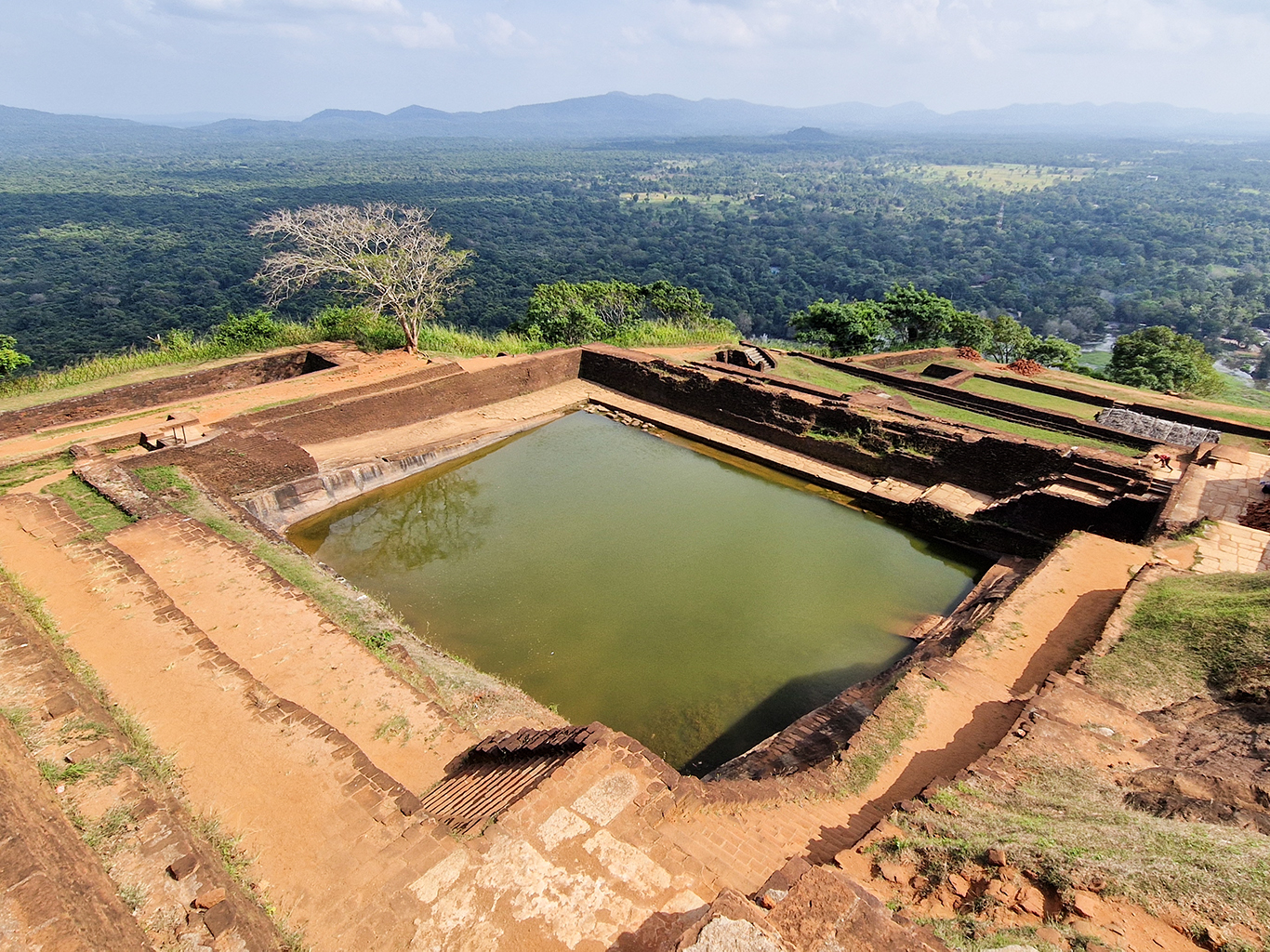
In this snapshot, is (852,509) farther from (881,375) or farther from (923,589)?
(881,375)

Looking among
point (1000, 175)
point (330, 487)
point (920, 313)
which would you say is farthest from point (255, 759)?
point (1000, 175)

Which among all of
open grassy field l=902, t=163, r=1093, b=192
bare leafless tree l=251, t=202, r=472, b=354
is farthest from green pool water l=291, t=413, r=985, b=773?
open grassy field l=902, t=163, r=1093, b=192

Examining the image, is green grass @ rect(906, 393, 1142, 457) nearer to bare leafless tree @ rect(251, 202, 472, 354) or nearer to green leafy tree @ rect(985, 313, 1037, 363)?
green leafy tree @ rect(985, 313, 1037, 363)

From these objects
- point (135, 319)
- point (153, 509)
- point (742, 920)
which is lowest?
point (135, 319)

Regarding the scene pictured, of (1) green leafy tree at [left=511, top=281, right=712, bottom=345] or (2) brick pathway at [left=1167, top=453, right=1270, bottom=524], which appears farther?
(1) green leafy tree at [left=511, top=281, right=712, bottom=345]

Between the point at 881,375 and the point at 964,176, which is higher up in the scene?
the point at 964,176

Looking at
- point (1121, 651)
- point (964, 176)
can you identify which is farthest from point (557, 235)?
point (964, 176)

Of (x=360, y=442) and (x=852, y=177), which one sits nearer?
(x=360, y=442)

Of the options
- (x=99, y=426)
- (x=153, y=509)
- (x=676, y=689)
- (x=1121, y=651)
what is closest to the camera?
(x=1121, y=651)
